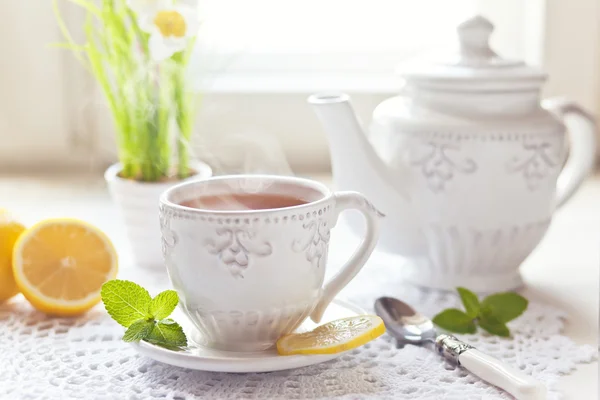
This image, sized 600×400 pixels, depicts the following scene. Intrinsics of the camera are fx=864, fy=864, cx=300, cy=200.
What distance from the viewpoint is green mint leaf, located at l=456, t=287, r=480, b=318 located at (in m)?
0.70

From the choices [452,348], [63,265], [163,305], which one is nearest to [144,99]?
[63,265]

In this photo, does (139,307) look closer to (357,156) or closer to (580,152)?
(357,156)

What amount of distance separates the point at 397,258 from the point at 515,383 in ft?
1.13

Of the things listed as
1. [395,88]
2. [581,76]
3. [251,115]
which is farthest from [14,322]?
[581,76]

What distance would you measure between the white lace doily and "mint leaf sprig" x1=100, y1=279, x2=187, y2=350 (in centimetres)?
3

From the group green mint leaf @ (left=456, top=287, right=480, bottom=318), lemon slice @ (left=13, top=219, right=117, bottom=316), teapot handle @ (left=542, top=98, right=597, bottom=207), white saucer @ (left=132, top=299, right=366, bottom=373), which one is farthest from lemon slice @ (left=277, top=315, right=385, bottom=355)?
teapot handle @ (left=542, top=98, right=597, bottom=207)

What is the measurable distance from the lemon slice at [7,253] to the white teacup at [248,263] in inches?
7.9

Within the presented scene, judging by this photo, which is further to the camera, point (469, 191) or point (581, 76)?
point (581, 76)

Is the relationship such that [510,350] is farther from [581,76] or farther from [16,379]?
[581,76]

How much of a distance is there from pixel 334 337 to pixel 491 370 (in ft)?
0.36

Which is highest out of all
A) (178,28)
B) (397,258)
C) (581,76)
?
(178,28)

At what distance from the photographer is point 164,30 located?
846mm

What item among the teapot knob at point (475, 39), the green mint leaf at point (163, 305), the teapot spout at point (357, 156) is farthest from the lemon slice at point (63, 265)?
the teapot knob at point (475, 39)

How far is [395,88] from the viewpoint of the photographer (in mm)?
1300
